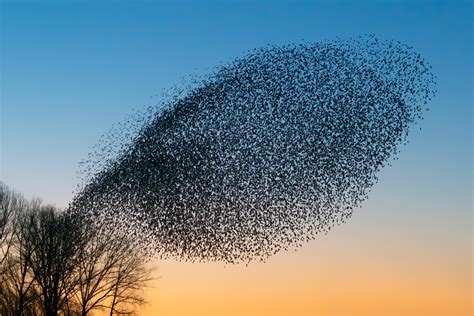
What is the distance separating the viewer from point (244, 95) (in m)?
42.2

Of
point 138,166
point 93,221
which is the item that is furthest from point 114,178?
point 93,221

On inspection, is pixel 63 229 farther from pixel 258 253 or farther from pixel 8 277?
pixel 258 253

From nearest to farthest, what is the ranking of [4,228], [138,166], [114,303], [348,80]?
1. [348,80]
2. [138,166]
3. [4,228]
4. [114,303]

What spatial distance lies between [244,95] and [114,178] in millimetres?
10895

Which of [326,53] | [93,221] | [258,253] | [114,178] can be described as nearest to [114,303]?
[93,221]

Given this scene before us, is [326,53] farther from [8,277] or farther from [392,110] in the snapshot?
[8,277]

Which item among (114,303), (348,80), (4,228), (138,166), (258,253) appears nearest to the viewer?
(258,253)

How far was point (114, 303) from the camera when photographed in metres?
58.3

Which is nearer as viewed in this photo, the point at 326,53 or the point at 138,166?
the point at 326,53

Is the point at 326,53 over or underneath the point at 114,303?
over

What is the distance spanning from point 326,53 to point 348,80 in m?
2.08

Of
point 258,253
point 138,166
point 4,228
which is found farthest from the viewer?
point 4,228

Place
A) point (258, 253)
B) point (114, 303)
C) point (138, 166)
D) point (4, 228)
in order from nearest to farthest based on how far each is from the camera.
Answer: point (258, 253) → point (138, 166) → point (4, 228) → point (114, 303)

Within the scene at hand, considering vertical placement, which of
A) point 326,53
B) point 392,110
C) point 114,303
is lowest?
point 114,303
